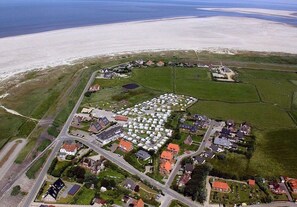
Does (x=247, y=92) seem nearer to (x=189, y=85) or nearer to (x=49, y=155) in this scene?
(x=189, y=85)

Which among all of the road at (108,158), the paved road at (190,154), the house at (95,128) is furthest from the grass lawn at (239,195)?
the house at (95,128)

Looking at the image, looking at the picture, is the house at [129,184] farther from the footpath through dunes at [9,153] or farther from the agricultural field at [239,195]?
the footpath through dunes at [9,153]

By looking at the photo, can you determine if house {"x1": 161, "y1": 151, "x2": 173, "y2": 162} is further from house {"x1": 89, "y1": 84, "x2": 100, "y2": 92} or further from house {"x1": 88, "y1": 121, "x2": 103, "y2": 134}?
house {"x1": 89, "y1": 84, "x2": 100, "y2": 92}

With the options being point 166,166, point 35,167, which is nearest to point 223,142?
point 166,166

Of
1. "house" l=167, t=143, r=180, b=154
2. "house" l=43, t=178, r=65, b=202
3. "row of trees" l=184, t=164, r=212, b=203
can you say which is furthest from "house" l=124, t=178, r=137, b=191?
"house" l=167, t=143, r=180, b=154

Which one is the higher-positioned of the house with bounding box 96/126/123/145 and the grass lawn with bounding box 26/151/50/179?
the grass lawn with bounding box 26/151/50/179

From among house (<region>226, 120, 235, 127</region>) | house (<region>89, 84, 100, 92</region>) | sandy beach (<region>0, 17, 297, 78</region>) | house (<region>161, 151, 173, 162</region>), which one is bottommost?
sandy beach (<region>0, 17, 297, 78</region>)
